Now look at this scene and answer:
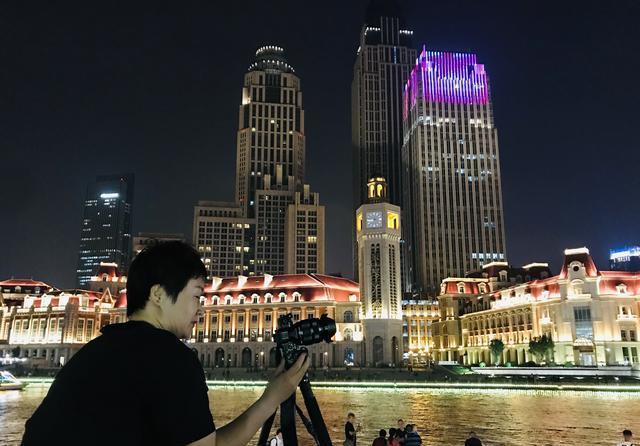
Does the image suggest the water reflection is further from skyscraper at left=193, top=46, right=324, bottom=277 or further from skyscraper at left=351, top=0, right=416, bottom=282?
skyscraper at left=351, top=0, right=416, bottom=282

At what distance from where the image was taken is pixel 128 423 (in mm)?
2514

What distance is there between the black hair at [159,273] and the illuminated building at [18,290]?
434 feet

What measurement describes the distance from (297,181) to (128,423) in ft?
590

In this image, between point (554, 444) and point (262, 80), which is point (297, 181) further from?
point (554, 444)

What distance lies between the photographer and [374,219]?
10325 centimetres

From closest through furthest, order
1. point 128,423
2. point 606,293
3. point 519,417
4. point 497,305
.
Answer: point 128,423 → point 519,417 → point 606,293 → point 497,305

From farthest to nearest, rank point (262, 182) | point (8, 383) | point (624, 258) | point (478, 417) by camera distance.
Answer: point (262, 182), point (624, 258), point (8, 383), point (478, 417)

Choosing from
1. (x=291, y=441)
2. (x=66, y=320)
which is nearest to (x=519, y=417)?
(x=291, y=441)

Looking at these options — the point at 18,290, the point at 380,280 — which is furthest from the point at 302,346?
the point at 18,290

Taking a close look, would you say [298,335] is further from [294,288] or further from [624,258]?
[624,258]

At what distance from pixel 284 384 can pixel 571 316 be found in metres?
85.2

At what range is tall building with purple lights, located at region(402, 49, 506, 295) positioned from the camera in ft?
493

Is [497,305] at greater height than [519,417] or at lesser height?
greater

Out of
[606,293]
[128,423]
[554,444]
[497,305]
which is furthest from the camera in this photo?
[497,305]
